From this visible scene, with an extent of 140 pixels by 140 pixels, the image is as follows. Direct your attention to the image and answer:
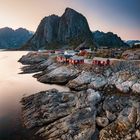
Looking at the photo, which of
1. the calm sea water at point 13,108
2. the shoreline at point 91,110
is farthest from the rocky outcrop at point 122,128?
the calm sea water at point 13,108

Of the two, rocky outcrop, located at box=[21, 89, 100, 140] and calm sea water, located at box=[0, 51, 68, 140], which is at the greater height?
rocky outcrop, located at box=[21, 89, 100, 140]

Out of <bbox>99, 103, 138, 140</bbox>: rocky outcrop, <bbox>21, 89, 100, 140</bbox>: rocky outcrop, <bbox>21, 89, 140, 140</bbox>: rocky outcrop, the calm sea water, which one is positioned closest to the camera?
<bbox>99, 103, 138, 140</bbox>: rocky outcrop

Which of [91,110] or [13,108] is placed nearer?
[91,110]

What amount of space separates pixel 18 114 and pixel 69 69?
3511 centimetres

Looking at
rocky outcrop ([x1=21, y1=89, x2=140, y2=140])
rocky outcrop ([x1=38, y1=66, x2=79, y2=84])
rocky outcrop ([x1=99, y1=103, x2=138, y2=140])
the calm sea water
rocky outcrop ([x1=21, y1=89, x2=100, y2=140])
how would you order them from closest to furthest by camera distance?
rocky outcrop ([x1=99, y1=103, x2=138, y2=140])
rocky outcrop ([x1=21, y1=89, x2=140, y2=140])
rocky outcrop ([x1=21, y1=89, x2=100, y2=140])
the calm sea water
rocky outcrop ([x1=38, y1=66, x2=79, y2=84])

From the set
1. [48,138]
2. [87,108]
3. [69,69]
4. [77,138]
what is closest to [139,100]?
[87,108]

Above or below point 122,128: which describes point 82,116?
above

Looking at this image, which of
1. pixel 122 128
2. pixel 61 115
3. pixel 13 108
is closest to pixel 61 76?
pixel 13 108

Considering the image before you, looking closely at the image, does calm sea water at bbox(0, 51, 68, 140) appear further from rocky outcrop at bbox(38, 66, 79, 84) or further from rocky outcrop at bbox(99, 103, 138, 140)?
rocky outcrop at bbox(99, 103, 138, 140)

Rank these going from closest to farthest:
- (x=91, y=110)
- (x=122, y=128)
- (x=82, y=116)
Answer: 1. (x=122, y=128)
2. (x=82, y=116)
3. (x=91, y=110)

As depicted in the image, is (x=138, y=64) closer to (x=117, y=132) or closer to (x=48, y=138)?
(x=117, y=132)

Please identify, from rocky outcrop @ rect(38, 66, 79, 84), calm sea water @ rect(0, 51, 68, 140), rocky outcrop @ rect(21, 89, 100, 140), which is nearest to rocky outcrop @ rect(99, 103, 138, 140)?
rocky outcrop @ rect(21, 89, 100, 140)

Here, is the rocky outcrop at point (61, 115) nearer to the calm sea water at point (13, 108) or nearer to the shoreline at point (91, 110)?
the shoreline at point (91, 110)

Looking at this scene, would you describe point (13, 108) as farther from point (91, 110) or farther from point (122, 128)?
point (122, 128)
